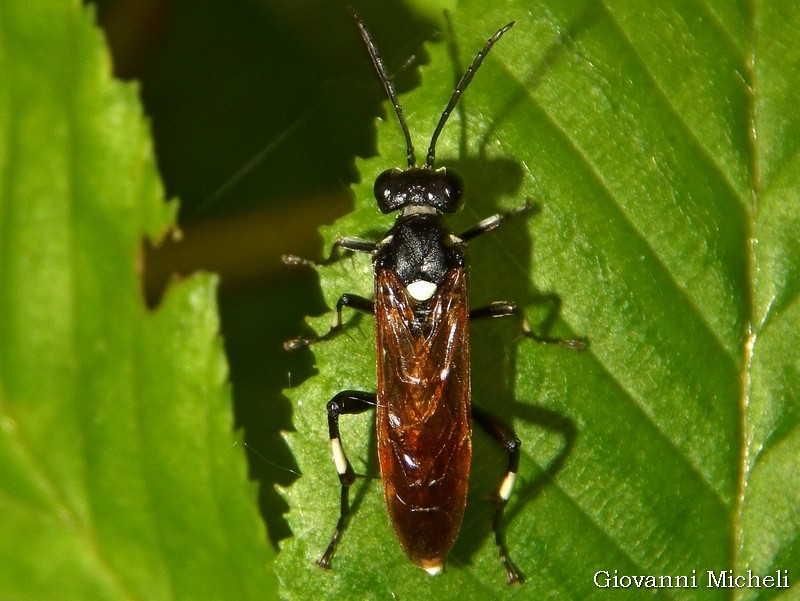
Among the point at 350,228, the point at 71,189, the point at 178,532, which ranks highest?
the point at 71,189

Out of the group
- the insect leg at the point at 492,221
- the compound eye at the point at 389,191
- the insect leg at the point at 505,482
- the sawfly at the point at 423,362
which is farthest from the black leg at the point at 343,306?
the insect leg at the point at 505,482

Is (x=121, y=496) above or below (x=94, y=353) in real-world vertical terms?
below

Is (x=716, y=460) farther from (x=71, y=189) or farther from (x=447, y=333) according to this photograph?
(x=71, y=189)

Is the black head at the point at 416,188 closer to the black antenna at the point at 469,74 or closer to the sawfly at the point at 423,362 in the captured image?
the sawfly at the point at 423,362

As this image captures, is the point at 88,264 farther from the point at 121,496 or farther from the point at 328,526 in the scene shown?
the point at 328,526

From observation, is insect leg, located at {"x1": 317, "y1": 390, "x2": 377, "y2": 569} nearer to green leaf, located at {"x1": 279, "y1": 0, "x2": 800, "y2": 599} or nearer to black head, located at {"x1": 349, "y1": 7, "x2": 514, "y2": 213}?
green leaf, located at {"x1": 279, "y1": 0, "x2": 800, "y2": 599}

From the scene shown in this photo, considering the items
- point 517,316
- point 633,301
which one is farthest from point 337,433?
point 633,301

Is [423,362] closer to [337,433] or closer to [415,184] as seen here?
[337,433]

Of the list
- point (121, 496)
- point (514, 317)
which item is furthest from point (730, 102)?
point (121, 496)
